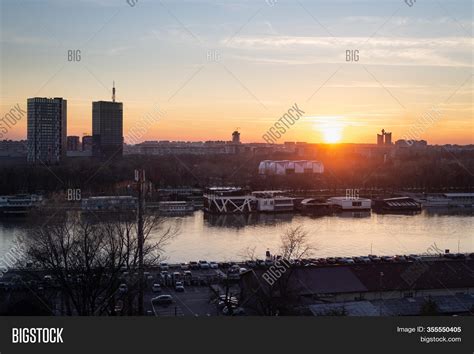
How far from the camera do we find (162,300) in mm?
3922

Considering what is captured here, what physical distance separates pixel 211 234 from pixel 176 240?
78 cm

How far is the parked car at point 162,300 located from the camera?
3.90m

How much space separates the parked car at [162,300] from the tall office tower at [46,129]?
11.4 meters

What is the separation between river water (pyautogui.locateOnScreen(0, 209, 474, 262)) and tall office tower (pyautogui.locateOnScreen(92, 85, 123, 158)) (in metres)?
7.24

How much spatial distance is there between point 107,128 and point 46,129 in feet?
6.53

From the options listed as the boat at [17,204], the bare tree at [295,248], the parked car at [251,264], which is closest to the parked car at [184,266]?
the parked car at [251,264]

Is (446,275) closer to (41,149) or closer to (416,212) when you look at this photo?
(416,212)

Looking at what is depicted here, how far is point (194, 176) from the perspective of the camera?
14711mm

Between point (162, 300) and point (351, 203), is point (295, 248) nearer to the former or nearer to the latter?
point (162, 300)

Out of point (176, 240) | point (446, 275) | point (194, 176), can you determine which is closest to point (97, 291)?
point (446, 275)

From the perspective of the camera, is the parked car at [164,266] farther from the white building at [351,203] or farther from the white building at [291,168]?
the white building at [291,168]

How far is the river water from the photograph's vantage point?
A: 6.17m

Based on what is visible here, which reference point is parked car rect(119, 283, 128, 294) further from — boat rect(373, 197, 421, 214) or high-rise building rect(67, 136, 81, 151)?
high-rise building rect(67, 136, 81, 151)

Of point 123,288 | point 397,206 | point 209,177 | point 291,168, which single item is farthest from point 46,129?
point 123,288
